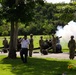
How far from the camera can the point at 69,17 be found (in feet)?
54.8

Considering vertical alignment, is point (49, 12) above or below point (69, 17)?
above

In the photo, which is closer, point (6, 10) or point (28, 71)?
point (28, 71)

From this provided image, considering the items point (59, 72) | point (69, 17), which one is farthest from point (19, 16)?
point (59, 72)

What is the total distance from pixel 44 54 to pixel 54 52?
2372 millimetres

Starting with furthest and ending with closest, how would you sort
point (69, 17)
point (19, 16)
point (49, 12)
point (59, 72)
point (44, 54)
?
point (49, 12) → point (44, 54) → point (19, 16) → point (69, 17) → point (59, 72)

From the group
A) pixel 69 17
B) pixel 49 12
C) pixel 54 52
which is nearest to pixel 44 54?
pixel 54 52

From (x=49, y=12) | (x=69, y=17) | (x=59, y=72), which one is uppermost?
(x=49, y=12)

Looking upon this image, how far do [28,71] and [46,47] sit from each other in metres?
15.7

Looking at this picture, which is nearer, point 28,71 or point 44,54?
point 28,71

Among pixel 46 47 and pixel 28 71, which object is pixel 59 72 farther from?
pixel 46 47

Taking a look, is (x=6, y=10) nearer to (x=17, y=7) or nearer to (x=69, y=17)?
(x=17, y=7)

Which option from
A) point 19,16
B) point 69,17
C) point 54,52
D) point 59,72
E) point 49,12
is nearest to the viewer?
point 59,72

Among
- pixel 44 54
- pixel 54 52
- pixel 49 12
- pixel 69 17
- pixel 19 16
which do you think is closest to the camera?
pixel 69 17

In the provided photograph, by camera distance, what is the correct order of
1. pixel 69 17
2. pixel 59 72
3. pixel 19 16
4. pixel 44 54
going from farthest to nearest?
1. pixel 44 54
2. pixel 19 16
3. pixel 69 17
4. pixel 59 72
